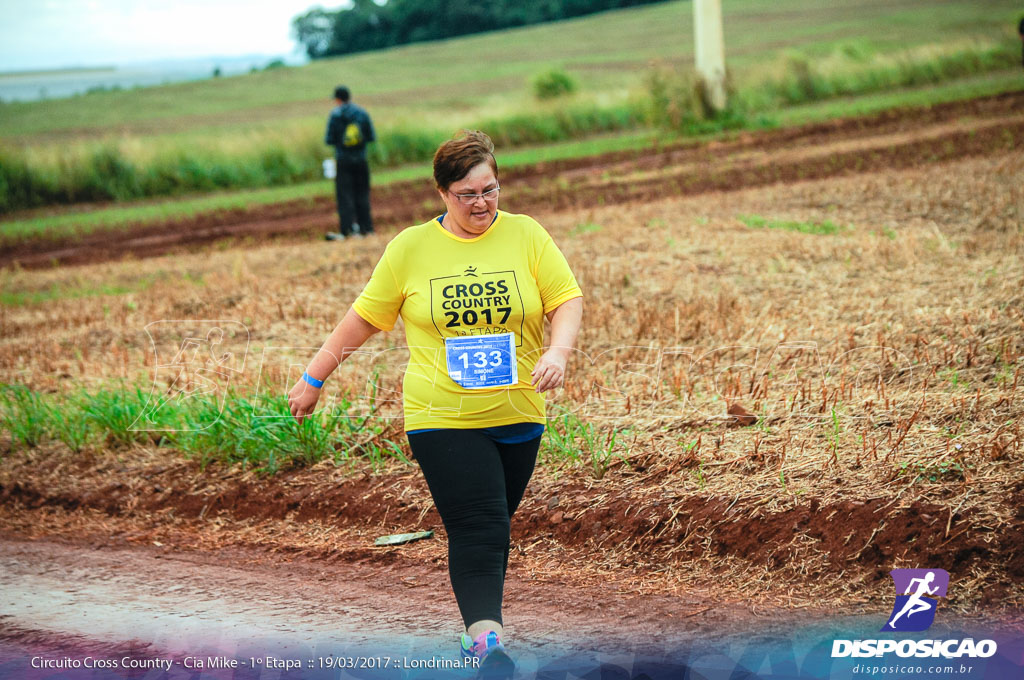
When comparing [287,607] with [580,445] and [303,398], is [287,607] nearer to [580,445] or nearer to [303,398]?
[303,398]

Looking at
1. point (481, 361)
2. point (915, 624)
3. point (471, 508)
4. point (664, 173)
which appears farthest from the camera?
point (664, 173)

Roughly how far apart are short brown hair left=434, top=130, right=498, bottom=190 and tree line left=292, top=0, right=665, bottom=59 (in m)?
82.0

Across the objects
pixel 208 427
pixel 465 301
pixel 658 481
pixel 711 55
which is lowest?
pixel 658 481

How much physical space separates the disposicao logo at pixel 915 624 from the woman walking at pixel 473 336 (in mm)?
1447

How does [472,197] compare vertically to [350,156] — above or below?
below

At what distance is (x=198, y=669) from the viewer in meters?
4.03

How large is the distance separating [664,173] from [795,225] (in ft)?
22.7

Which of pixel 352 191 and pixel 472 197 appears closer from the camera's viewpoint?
pixel 472 197

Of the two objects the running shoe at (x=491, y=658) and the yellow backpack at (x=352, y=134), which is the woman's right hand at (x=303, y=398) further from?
the yellow backpack at (x=352, y=134)

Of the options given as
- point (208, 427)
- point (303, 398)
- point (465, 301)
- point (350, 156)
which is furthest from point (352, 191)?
point (465, 301)

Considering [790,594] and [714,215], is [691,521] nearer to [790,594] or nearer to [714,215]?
[790,594]

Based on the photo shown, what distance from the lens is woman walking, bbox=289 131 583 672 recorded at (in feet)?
11.6

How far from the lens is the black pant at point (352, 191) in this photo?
13789mm

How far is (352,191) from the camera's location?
1427cm
